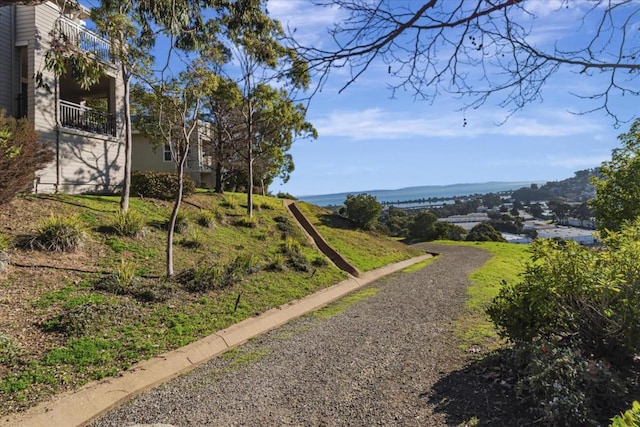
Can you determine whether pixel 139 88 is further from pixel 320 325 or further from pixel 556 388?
pixel 556 388

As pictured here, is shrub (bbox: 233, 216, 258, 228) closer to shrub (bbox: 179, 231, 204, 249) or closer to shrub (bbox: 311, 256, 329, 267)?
shrub (bbox: 311, 256, 329, 267)

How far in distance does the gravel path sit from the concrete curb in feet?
0.77

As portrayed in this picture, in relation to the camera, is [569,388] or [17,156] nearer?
[569,388]

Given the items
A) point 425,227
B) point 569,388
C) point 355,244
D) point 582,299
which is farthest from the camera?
point 425,227

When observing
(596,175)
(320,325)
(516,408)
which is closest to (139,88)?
(320,325)

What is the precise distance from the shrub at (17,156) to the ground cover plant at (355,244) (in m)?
11.0

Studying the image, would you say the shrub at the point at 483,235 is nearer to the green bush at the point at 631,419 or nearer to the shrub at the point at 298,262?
the shrub at the point at 298,262

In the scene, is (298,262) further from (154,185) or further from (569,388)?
(569,388)

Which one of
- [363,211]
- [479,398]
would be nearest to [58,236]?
[479,398]

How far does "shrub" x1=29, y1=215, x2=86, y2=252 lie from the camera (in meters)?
7.77

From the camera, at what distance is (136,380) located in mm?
4898

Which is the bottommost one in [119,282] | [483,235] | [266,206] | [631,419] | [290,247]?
[483,235]

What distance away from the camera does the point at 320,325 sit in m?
7.76

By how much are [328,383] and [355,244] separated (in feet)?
47.0
